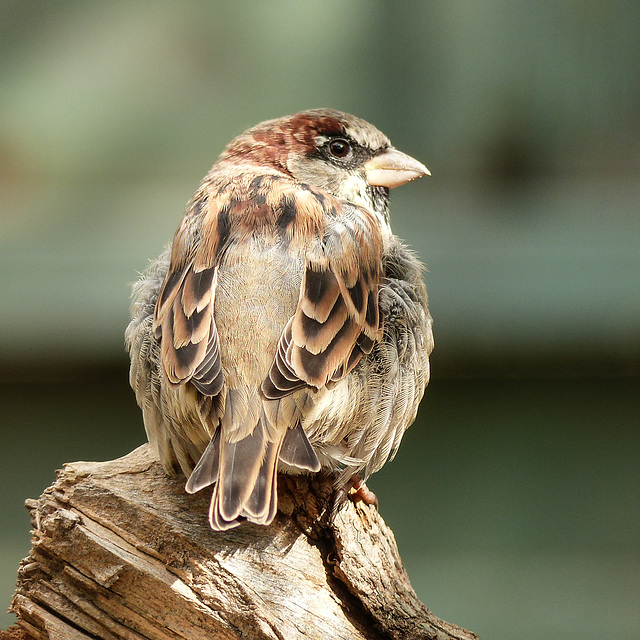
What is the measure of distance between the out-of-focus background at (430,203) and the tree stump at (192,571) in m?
2.89

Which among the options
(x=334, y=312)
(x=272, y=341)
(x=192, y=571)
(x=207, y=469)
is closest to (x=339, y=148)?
(x=334, y=312)

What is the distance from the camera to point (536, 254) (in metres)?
5.70

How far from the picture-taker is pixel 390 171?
11.8ft

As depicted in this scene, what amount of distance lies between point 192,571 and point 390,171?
1850 mm

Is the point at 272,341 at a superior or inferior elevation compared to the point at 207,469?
superior

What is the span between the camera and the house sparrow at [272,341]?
254 cm

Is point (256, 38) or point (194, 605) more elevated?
point (256, 38)

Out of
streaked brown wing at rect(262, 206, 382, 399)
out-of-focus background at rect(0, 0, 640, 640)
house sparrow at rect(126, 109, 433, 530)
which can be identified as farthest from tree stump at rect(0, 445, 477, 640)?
out-of-focus background at rect(0, 0, 640, 640)

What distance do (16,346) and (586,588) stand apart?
4069mm

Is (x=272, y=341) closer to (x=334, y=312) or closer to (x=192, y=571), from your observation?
(x=334, y=312)

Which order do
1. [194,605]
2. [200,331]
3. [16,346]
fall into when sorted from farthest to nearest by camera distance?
1. [16,346]
2. [200,331]
3. [194,605]

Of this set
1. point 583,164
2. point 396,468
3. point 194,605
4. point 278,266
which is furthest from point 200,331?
point 583,164

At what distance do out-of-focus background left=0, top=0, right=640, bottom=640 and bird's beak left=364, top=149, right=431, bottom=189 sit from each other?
2.07 m

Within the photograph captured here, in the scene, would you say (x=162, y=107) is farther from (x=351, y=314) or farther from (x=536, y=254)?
(x=351, y=314)
